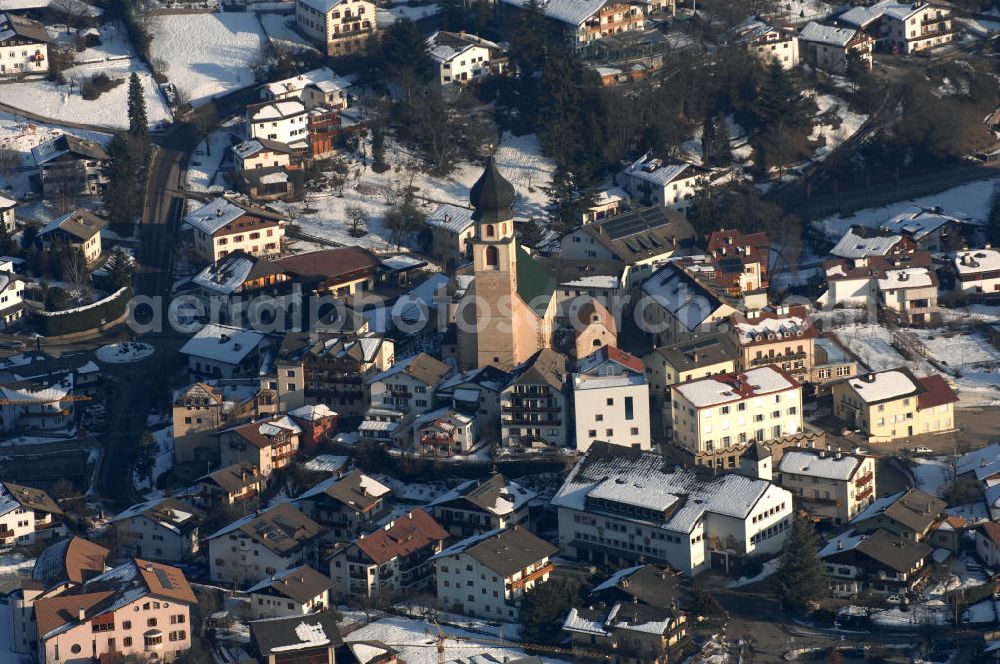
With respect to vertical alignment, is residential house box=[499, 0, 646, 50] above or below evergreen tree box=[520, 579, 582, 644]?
above

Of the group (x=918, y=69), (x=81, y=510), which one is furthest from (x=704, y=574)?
(x=918, y=69)

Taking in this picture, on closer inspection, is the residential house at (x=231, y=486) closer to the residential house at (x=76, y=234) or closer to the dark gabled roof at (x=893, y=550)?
the residential house at (x=76, y=234)

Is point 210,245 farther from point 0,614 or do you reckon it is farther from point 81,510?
point 0,614

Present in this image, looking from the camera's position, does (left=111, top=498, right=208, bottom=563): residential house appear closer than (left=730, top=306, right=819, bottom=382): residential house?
Yes

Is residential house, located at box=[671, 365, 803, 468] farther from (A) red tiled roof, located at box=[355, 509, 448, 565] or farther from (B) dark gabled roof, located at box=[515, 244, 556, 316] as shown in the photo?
(A) red tiled roof, located at box=[355, 509, 448, 565]

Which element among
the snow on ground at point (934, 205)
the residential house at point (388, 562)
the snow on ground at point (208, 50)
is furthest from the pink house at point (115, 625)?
the snow on ground at point (208, 50)

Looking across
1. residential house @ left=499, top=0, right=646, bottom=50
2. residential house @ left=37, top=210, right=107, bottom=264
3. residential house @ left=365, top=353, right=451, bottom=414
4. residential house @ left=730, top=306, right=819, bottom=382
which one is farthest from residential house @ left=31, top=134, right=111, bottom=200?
residential house @ left=730, top=306, right=819, bottom=382
